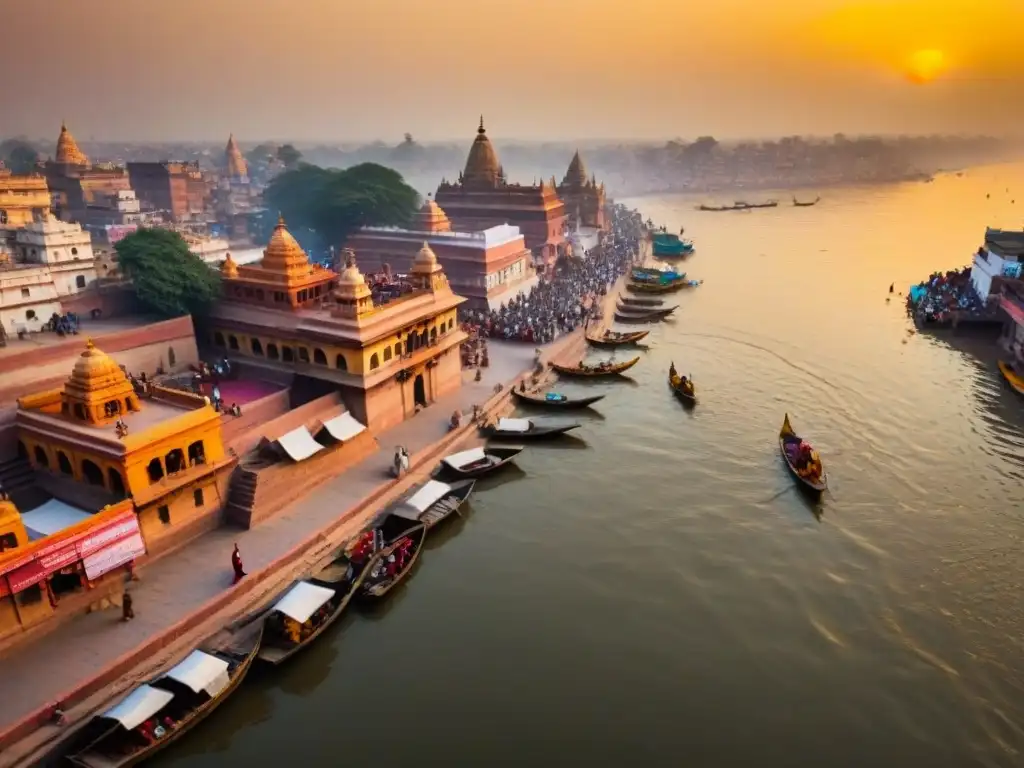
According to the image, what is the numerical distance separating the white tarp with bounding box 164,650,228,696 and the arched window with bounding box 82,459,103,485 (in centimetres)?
481

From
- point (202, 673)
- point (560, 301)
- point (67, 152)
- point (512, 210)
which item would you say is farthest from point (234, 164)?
point (202, 673)

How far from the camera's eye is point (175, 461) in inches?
587

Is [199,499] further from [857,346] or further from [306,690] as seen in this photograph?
[857,346]

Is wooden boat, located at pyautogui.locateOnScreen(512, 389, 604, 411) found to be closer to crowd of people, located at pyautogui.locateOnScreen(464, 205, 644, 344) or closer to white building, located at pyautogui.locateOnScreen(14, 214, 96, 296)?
crowd of people, located at pyautogui.locateOnScreen(464, 205, 644, 344)

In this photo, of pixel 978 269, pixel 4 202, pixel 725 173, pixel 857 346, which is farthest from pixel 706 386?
→ pixel 725 173

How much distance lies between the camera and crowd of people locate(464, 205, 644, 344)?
30.0 metres

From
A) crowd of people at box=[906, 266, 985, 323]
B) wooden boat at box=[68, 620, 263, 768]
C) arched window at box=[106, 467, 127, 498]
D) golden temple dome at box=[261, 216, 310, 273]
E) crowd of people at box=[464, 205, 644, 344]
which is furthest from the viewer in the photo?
crowd of people at box=[906, 266, 985, 323]

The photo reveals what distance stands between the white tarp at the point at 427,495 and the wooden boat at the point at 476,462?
1.25 metres

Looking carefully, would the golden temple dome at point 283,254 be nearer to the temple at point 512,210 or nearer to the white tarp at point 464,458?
the white tarp at point 464,458

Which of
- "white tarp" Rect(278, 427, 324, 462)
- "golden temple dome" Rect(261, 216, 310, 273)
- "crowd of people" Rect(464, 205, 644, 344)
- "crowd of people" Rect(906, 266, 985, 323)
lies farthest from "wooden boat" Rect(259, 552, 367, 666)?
"crowd of people" Rect(906, 266, 985, 323)

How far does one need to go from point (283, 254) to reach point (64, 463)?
9.07 meters

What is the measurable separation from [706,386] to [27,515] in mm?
20569

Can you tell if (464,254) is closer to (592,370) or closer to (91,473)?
(592,370)

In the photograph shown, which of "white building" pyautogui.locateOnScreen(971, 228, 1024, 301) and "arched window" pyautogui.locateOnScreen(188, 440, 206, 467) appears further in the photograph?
"white building" pyautogui.locateOnScreen(971, 228, 1024, 301)
